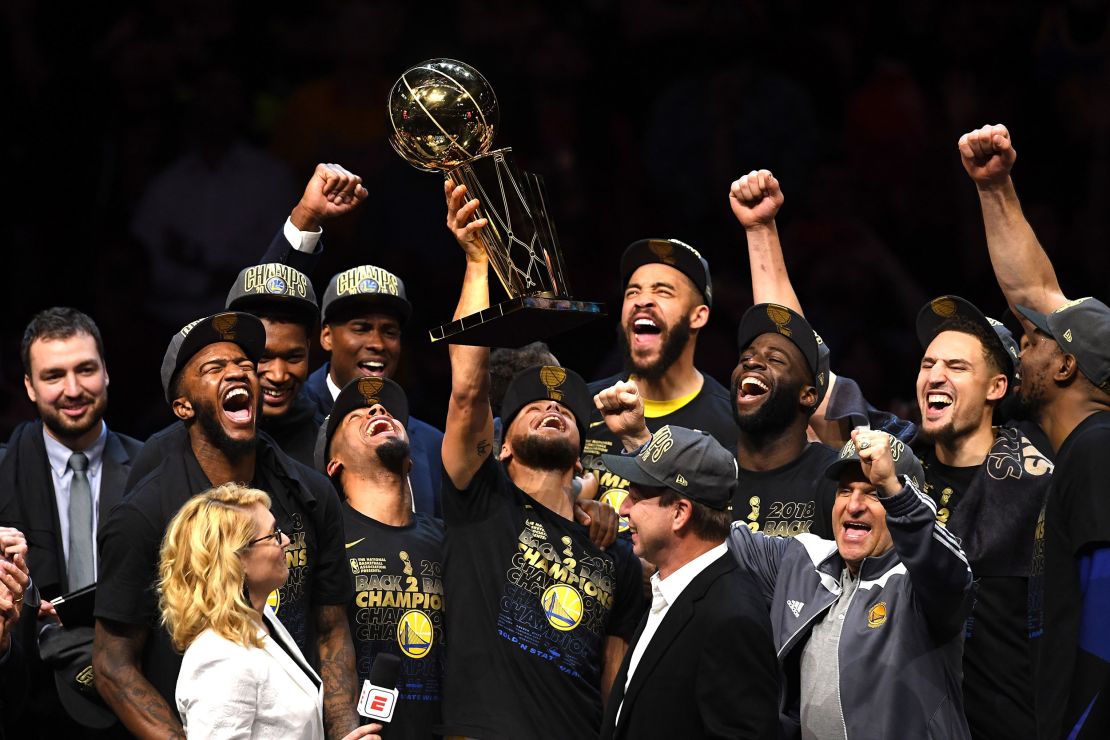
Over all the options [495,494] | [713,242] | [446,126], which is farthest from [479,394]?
[713,242]

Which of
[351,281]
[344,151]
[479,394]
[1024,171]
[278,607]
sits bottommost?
[278,607]

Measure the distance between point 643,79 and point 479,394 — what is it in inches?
151

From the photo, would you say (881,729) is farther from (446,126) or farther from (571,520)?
(446,126)

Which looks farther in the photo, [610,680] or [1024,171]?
[1024,171]

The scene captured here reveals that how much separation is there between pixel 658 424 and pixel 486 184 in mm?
1311

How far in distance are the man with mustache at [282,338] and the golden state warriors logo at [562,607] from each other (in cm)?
103

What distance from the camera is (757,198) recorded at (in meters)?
5.78

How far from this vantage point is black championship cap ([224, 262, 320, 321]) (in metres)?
5.35

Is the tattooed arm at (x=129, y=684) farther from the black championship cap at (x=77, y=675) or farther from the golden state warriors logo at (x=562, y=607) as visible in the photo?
the golden state warriors logo at (x=562, y=607)

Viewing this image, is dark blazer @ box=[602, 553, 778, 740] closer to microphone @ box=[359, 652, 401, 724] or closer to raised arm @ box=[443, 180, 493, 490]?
microphone @ box=[359, 652, 401, 724]

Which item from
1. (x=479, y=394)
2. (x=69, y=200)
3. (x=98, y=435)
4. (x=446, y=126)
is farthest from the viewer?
(x=69, y=200)

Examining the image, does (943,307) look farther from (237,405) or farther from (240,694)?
(240,694)

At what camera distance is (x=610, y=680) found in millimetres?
4926

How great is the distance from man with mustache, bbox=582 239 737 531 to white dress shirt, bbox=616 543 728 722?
51.7 inches
